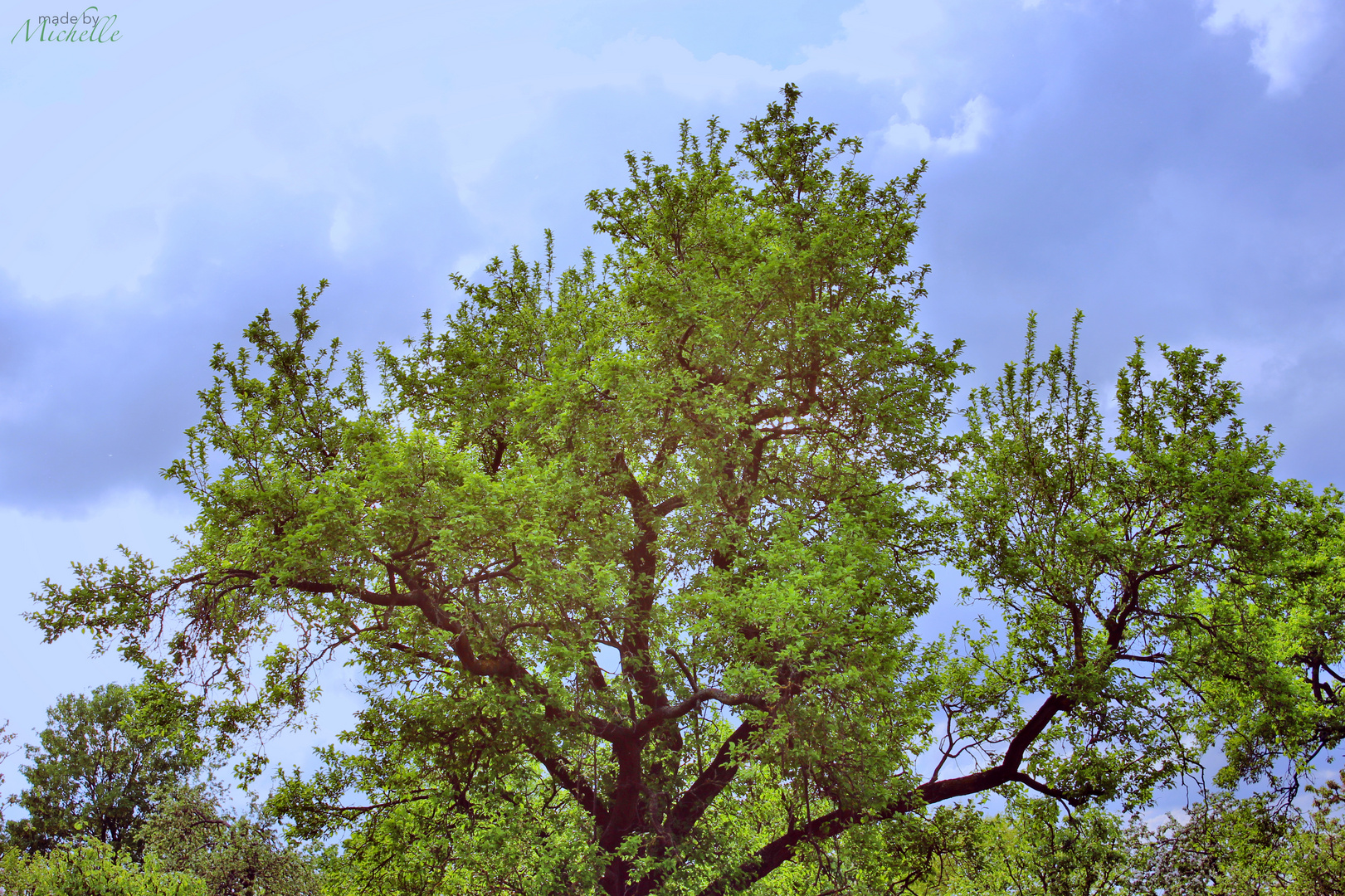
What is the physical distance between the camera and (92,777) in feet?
92.6

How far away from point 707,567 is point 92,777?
90.9ft

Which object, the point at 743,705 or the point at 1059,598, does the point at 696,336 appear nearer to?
the point at 743,705

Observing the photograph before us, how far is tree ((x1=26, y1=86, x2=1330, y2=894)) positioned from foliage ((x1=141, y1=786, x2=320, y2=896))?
387 inches

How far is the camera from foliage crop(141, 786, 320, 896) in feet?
67.8

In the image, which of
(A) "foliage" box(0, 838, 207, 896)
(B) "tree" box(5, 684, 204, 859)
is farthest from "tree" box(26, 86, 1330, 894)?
(B) "tree" box(5, 684, 204, 859)

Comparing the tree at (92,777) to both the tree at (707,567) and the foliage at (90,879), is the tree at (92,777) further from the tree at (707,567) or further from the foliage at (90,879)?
the tree at (707,567)

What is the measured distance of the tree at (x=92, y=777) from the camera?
2692 cm

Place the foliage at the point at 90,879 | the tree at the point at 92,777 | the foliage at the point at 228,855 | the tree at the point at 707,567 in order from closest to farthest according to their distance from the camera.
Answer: the tree at the point at 707,567 → the foliage at the point at 90,879 → the foliage at the point at 228,855 → the tree at the point at 92,777

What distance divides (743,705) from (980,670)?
5.73m

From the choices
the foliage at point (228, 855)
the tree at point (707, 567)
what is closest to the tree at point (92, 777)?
the foliage at point (228, 855)

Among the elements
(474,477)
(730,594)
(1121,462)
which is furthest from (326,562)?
(1121,462)

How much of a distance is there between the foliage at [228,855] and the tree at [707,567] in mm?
9831

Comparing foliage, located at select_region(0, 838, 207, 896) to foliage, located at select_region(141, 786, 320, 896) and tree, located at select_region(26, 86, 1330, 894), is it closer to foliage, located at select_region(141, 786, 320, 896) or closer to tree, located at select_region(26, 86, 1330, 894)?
foliage, located at select_region(141, 786, 320, 896)

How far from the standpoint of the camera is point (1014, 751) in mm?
12539
